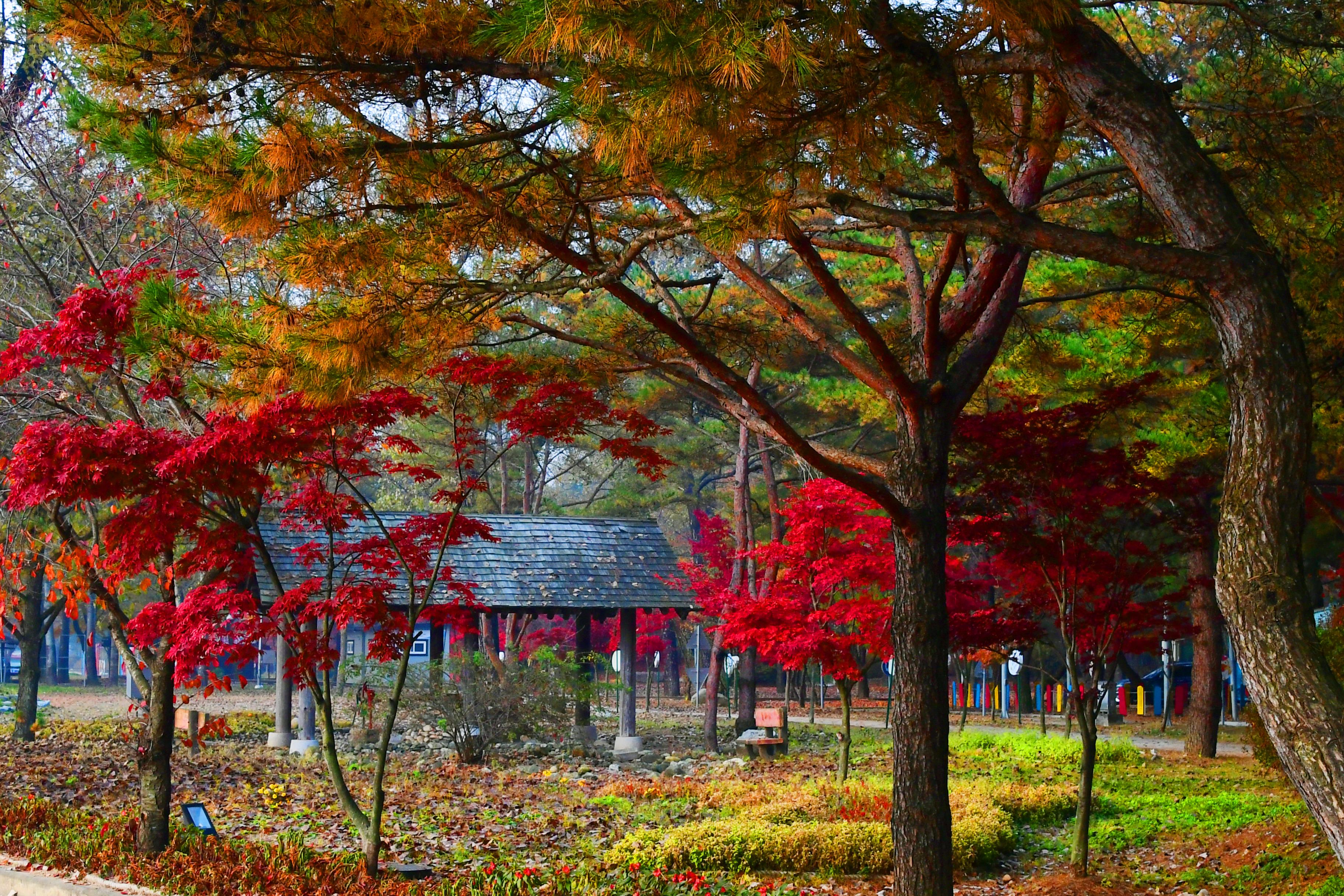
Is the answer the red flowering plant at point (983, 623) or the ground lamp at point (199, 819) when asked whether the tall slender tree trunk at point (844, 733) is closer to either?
the red flowering plant at point (983, 623)

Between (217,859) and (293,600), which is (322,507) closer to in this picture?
(293,600)

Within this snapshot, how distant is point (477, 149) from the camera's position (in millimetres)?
6977

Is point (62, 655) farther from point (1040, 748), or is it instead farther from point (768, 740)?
point (1040, 748)

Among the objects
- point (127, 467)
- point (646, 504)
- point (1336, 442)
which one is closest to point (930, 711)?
point (127, 467)

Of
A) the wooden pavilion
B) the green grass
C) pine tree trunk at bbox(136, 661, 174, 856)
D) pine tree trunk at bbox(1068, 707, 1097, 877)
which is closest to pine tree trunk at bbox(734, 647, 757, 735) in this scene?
the wooden pavilion

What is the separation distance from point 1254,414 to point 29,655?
18145 millimetres

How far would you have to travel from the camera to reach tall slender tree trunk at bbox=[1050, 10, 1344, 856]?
4.15 m

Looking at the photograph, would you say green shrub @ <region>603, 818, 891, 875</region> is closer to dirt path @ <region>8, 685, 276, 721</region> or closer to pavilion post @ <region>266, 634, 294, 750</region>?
pavilion post @ <region>266, 634, 294, 750</region>

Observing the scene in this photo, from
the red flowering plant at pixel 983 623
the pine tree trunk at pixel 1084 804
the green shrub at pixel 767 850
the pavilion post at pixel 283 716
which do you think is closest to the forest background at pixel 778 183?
the red flowering plant at pixel 983 623

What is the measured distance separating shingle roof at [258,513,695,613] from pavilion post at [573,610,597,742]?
0.55m

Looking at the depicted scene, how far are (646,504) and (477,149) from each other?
24.2 m

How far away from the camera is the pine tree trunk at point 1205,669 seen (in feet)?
50.9

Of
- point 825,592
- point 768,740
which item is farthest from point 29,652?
point 825,592

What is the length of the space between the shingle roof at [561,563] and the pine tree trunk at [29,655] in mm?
3491
